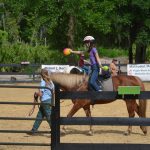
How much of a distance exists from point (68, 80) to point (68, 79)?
0.02 meters

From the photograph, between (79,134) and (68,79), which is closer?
(68,79)

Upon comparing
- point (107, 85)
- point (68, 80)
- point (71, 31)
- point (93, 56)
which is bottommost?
point (71, 31)

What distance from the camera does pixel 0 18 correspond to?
78.6 meters

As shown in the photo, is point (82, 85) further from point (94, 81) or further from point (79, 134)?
point (79, 134)

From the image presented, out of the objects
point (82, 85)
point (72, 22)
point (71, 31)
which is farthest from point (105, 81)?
point (71, 31)

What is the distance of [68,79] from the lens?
11.6 m

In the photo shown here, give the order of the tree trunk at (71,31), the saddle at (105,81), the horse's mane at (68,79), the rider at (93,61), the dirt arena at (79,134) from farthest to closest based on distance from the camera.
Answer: the tree trunk at (71,31), the saddle at (105,81), the horse's mane at (68,79), the rider at (93,61), the dirt arena at (79,134)

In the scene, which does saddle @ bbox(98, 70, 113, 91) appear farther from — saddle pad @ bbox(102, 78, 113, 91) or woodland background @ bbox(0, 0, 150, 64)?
woodland background @ bbox(0, 0, 150, 64)

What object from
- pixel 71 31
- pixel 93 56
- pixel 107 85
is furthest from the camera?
pixel 71 31

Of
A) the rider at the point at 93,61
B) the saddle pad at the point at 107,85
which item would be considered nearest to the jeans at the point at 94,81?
the rider at the point at 93,61

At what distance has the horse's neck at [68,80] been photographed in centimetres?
1141

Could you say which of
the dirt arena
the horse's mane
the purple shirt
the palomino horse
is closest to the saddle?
the palomino horse

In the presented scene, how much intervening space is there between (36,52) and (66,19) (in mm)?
5564

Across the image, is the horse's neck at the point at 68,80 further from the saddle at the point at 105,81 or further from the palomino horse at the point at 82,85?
the saddle at the point at 105,81
